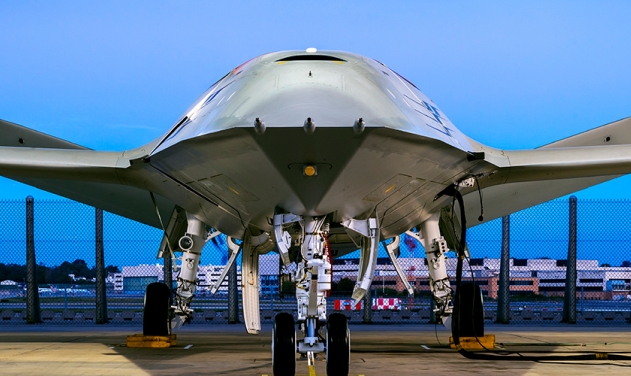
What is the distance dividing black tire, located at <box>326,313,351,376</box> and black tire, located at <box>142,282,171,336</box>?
19.3 feet

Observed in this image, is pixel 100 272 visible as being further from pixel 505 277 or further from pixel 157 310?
pixel 505 277

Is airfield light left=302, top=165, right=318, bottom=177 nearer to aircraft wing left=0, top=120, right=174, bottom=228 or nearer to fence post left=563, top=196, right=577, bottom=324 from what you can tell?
aircraft wing left=0, top=120, right=174, bottom=228

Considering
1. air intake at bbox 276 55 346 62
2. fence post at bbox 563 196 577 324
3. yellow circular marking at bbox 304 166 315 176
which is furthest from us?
fence post at bbox 563 196 577 324

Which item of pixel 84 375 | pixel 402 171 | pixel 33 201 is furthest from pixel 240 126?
pixel 33 201

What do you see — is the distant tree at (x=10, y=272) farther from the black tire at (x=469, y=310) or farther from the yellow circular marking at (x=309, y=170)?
the yellow circular marking at (x=309, y=170)

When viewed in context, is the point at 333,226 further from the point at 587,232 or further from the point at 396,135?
the point at 587,232

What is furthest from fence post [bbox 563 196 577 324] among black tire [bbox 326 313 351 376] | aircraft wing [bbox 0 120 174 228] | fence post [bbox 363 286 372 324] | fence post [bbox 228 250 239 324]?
black tire [bbox 326 313 351 376]

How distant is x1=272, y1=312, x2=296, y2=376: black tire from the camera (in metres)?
7.91

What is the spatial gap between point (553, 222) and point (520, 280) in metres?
7.38

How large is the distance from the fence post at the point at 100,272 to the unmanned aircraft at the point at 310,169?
8.00 metres

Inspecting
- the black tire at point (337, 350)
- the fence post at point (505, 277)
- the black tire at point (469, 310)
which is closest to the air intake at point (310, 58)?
the black tire at point (337, 350)

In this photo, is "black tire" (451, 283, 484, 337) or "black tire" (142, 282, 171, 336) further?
"black tire" (142, 282, 171, 336)

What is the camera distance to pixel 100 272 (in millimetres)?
19938

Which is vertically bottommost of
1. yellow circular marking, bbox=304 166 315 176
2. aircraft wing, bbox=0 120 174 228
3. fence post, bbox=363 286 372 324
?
fence post, bbox=363 286 372 324
